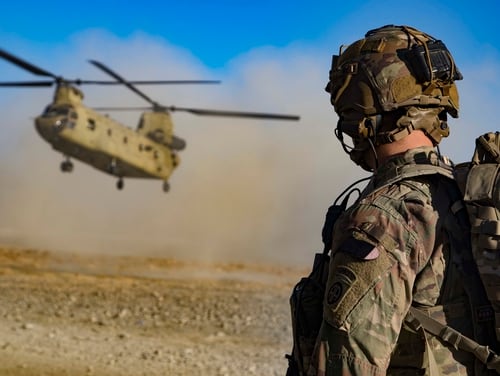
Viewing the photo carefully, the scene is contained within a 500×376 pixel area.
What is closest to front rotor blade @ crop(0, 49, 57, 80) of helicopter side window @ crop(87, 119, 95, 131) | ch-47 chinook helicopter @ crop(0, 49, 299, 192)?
ch-47 chinook helicopter @ crop(0, 49, 299, 192)

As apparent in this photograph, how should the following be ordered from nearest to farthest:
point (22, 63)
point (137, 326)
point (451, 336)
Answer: point (451, 336) < point (137, 326) < point (22, 63)

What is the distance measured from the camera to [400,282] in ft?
5.69

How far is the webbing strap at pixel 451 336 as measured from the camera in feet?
5.95

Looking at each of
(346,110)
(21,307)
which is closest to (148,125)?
(21,307)

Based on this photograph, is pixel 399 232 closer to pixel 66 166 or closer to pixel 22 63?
pixel 22 63

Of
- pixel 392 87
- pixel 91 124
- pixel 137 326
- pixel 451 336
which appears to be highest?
pixel 91 124

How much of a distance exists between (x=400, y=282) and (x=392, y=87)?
60 cm

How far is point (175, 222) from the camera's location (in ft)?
138

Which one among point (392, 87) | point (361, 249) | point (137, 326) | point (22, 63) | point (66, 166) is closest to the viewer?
point (361, 249)

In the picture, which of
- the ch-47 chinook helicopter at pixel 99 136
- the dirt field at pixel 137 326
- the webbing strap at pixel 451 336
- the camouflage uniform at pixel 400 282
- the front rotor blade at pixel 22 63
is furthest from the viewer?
the ch-47 chinook helicopter at pixel 99 136

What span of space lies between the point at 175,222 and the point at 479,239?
133 ft

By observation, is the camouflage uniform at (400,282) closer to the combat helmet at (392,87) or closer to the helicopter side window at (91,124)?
the combat helmet at (392,87)

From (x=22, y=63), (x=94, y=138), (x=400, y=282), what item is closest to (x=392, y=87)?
(x=400, y=282)

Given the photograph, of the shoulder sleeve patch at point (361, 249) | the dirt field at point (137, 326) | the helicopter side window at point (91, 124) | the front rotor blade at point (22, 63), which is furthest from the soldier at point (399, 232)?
the helicopter side window at point (91, 124)
